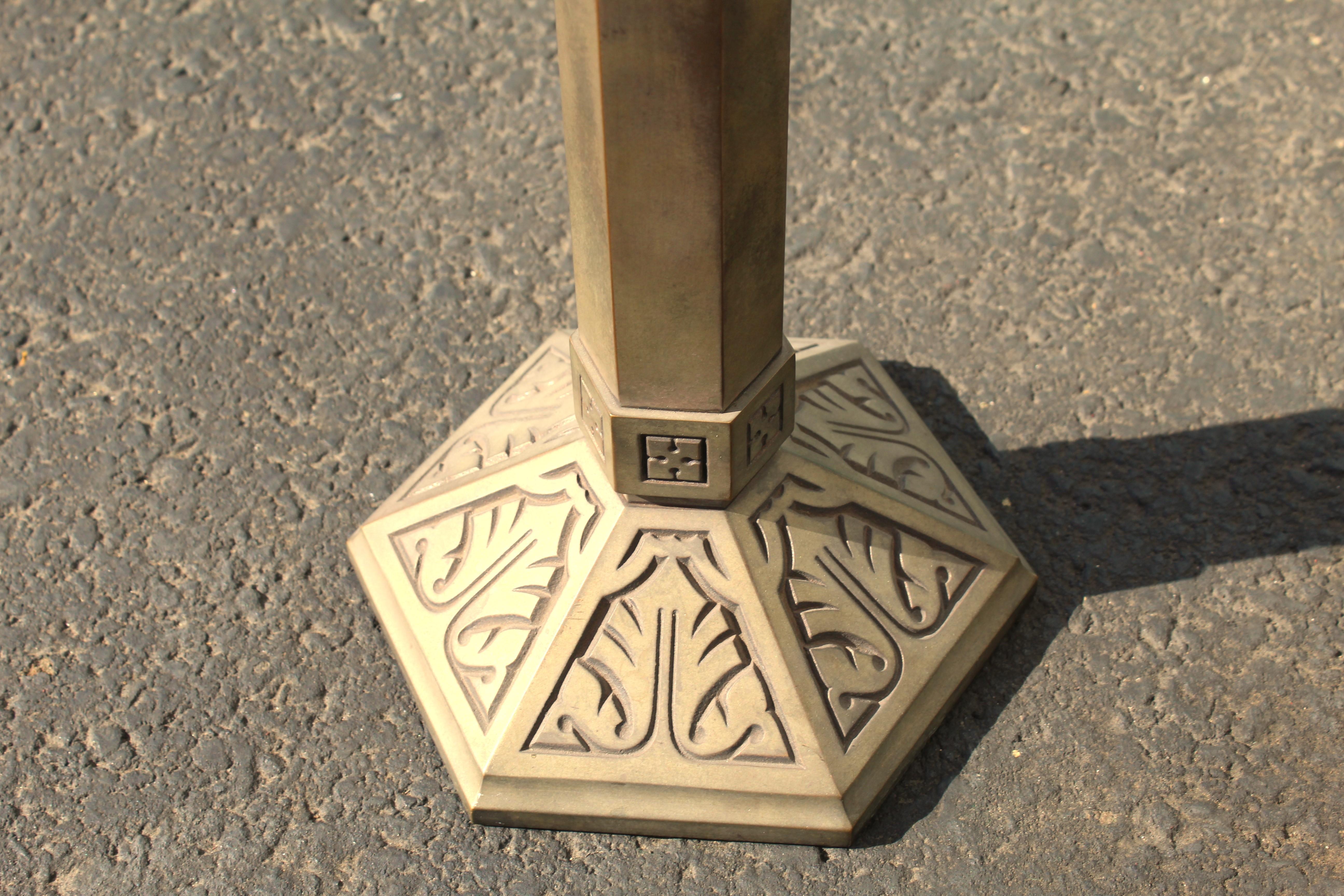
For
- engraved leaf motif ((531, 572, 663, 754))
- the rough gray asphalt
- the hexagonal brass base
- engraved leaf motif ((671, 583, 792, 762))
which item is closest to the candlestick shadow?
the rough gray asphalt

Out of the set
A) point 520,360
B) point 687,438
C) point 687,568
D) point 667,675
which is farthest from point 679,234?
point 520,360

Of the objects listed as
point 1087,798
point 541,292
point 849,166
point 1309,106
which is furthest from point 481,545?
point 1309,106

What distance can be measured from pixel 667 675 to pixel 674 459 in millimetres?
361

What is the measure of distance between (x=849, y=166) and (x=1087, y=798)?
176 centimetres

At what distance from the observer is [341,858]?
7.11ft

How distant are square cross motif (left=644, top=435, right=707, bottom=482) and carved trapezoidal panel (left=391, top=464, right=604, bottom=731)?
0.56 feet

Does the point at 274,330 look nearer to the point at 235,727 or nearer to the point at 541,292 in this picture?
the point at 541,292

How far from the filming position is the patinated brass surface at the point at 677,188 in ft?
5.49

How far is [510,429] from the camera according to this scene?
8.46 ft

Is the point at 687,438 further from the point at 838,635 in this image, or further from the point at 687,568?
the point at 838,635

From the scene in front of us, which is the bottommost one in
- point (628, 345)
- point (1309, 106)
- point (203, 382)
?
point (203, 382)

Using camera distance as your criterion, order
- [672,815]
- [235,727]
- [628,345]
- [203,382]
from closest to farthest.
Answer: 1. [628,345]
2. [672,815]
3. [235,727]
4. [203,382]

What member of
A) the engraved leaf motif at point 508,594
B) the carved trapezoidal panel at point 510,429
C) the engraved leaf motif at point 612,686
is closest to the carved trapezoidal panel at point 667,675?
the engraved leaf motif at point 612,686

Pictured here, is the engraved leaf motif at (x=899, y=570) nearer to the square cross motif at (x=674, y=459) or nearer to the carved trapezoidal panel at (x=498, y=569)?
the square cross motif at (x=674, y=459)
